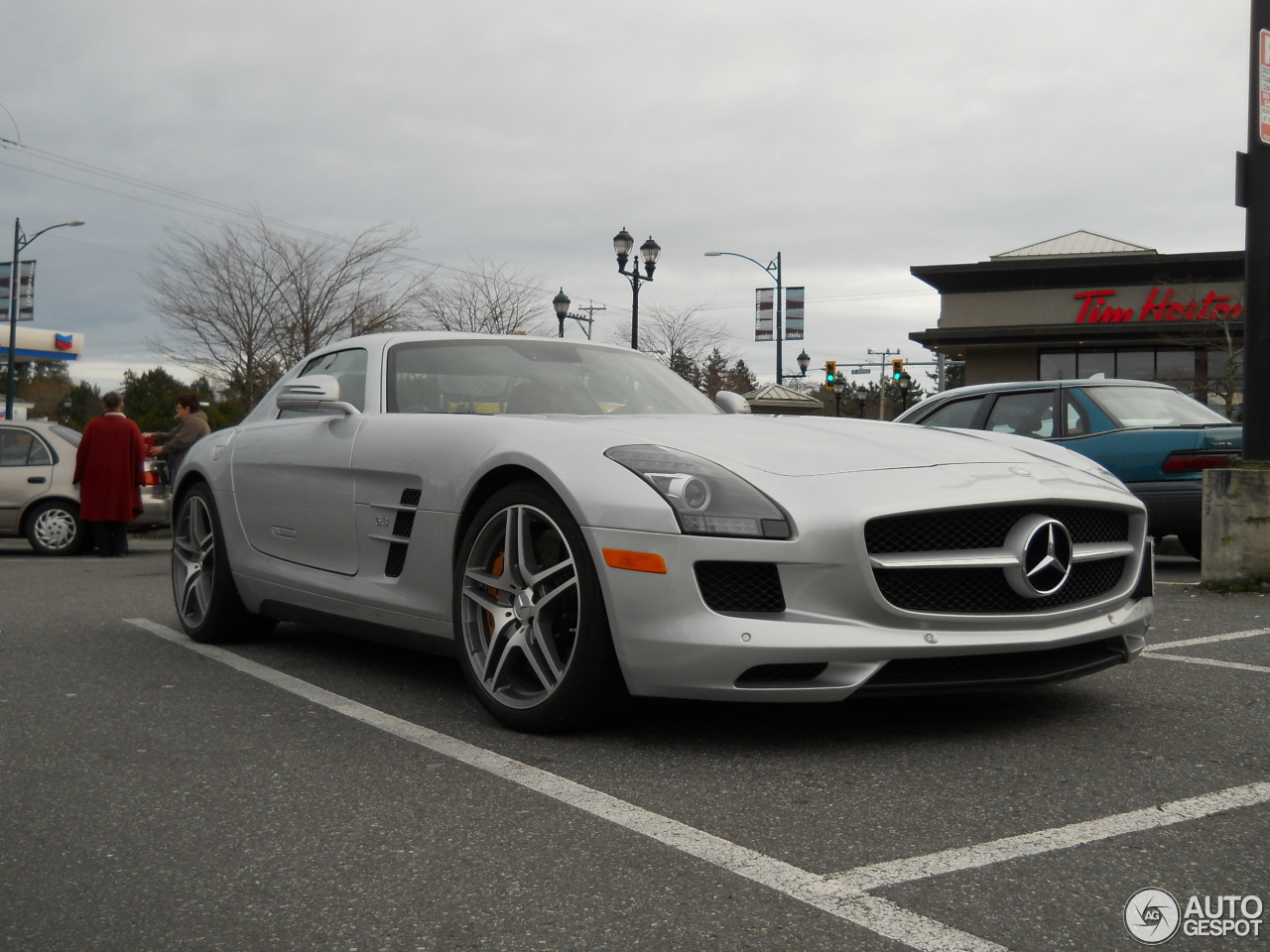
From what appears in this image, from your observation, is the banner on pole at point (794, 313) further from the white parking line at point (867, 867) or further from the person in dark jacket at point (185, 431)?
the white parking line at point (867, 867)

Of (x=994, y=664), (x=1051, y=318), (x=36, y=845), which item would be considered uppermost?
(x=1051, y=318)

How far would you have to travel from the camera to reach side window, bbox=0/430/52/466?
41.3 ft

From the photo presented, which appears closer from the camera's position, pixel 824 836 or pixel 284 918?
pixel 284 918

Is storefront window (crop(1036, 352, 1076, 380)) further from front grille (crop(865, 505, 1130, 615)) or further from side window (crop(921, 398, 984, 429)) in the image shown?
front grille (crop(865, 505, 1130, 615))

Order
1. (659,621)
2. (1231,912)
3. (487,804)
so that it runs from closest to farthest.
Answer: (1231,912)
(487,804)
(659,621)

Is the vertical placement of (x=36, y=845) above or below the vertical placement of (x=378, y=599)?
below

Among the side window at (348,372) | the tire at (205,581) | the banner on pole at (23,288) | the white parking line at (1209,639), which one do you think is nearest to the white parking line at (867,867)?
the side window at (348,372)

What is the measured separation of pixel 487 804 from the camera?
2973 millimetres

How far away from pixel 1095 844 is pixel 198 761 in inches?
92.9

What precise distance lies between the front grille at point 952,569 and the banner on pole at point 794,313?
4644 centimetres

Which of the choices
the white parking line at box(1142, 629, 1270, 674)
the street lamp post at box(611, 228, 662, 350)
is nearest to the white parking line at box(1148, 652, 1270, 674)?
the white parking line at box(1142, 629, 1270, 674)

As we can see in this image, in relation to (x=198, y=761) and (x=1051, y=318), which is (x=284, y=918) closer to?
(x=198, y=761)

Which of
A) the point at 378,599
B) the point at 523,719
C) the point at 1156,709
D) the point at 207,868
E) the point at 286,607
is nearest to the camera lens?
the point at 207,868

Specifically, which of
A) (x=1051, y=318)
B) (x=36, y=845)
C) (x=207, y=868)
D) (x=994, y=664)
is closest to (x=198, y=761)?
(x=36, y=845)
